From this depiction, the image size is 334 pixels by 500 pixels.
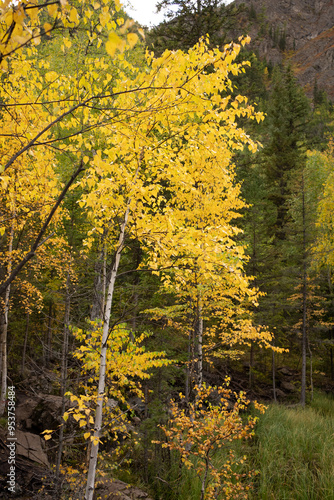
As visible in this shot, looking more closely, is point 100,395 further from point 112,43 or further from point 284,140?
point 284,140

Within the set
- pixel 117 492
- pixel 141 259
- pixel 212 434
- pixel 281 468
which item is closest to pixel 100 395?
pixel 212 434

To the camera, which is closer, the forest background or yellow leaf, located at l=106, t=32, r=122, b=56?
yellow leaf, located at l=106, t=32, r=122, b=56

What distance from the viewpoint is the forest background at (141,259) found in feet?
9.50

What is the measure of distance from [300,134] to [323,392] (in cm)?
1825

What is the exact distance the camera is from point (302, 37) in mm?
74438

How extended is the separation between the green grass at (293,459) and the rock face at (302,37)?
192ft

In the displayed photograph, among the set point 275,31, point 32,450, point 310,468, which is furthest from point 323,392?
point 275,31

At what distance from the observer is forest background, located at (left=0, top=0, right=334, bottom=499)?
290 cm

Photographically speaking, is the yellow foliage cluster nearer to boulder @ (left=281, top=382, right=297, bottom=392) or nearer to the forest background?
the forest background

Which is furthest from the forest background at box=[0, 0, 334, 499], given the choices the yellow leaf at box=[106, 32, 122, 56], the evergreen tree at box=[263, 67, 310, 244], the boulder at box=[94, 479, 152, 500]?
the evergreen tree at box=[263, 67, 310, 244]

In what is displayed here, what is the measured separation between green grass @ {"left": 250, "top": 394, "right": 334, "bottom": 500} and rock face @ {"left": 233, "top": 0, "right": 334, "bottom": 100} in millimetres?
58638

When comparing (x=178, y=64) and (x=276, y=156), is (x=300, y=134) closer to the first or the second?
(x=276, y=156)

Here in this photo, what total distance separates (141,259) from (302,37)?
89584mm

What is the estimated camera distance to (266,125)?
86.0ft
